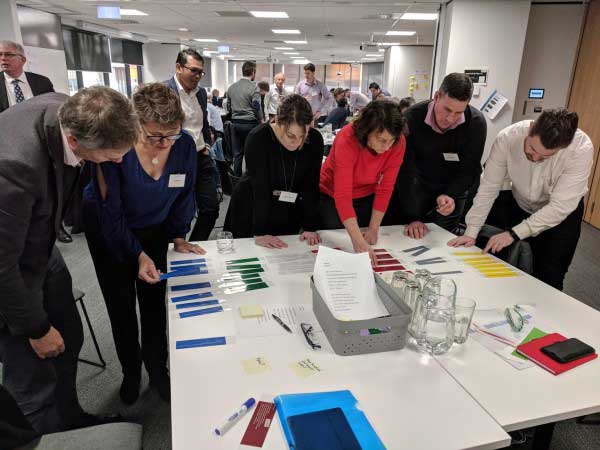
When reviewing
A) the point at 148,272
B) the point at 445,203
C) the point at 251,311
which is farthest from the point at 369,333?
the point at 445,203

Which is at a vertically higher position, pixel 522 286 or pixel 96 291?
pixel 522 286

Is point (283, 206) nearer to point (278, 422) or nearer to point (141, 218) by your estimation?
point (141, 218)

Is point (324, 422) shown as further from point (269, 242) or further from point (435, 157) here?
point (435, 157)

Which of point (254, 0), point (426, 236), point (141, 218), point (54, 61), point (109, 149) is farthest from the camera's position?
point (54, 61)

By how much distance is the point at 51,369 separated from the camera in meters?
1.40

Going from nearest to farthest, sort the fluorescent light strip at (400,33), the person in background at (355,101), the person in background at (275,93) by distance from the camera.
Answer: the person in background at (275,93), the fluorescent light strip at (400,33), the person in background at (355,101)

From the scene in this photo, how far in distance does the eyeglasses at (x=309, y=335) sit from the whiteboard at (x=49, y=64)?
6719mm

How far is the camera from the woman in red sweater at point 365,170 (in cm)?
181

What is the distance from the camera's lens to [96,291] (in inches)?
117

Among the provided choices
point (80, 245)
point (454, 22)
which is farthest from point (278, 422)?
point (454, 22)

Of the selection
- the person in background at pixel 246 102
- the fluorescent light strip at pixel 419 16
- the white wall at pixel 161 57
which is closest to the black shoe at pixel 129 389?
the person in background at pixel 246 102

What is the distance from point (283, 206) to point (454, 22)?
3.83 m

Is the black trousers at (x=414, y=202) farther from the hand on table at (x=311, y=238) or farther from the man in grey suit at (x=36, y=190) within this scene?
the man in grey suit at (x=36, y=190)

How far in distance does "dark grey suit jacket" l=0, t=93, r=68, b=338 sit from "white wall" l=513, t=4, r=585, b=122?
5355mm
